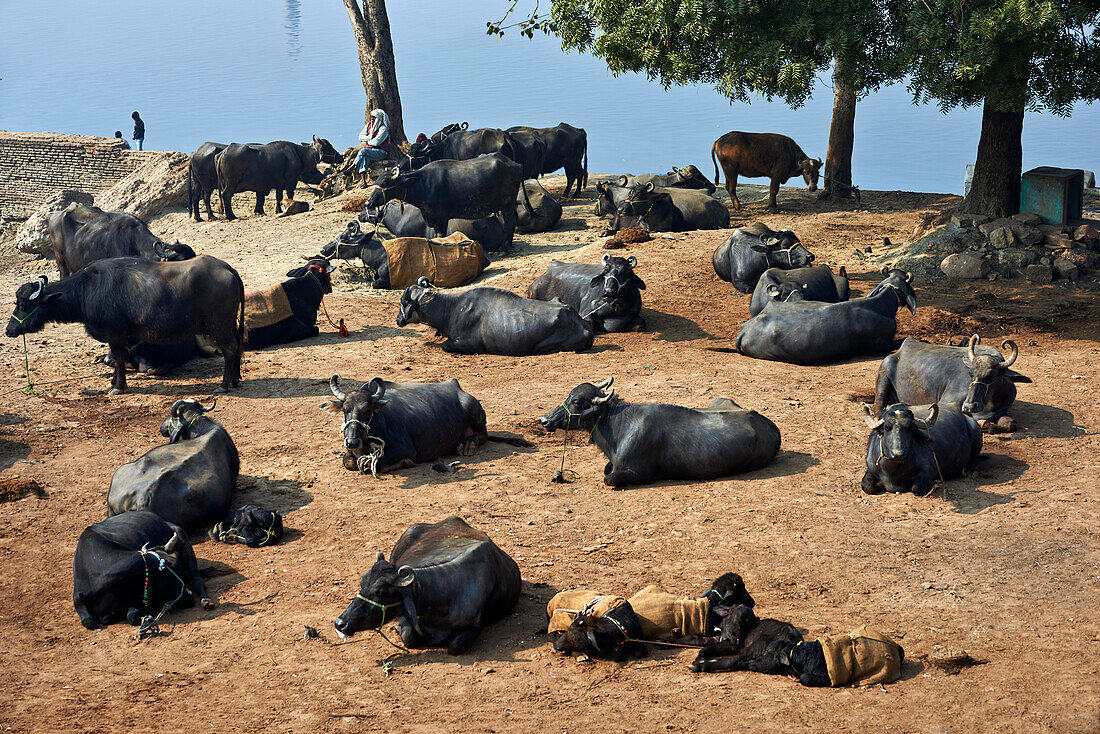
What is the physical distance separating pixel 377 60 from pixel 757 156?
1094 cm

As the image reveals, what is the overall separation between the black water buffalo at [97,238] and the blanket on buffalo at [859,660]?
13.3 meters

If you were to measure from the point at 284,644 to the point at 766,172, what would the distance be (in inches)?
701

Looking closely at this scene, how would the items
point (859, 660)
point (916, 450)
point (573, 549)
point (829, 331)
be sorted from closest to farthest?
point (859, 660) → point (573, 549) → point (916, 450) → point (829, 331)

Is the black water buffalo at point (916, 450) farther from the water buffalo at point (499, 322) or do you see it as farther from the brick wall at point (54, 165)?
the brick wall at point (54, 165)

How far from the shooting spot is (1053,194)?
16.2m

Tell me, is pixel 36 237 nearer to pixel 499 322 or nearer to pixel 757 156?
pixel 499 322

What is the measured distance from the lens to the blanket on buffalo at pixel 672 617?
6.58m

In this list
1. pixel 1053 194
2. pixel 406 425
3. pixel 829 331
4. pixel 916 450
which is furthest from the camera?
pixel 1053 194

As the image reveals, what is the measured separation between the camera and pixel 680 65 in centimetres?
1540

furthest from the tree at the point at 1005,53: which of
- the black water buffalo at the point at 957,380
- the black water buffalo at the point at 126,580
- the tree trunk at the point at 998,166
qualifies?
the black water buffalo at the point at 126,580

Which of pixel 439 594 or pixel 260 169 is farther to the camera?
pixel 260 169

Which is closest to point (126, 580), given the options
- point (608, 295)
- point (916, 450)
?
point (916, 450)

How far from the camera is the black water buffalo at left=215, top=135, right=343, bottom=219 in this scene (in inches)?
923

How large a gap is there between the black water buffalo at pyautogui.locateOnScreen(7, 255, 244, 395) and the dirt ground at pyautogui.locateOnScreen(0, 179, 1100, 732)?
0.71 m
